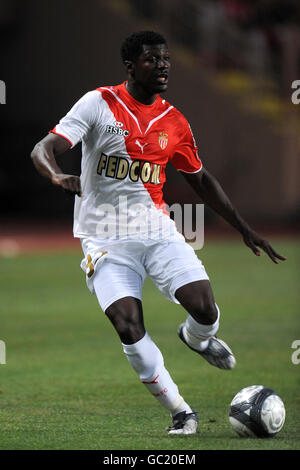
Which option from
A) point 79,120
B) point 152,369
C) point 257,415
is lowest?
point 257,415

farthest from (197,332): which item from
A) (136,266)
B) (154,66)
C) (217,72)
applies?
(217,72)

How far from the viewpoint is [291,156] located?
A: 30.1 m

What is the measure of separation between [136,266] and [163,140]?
1038 millimetres

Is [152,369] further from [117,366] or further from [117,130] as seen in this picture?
[117,366]

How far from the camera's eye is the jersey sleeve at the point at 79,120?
22.0 ft

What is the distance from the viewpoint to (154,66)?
7.05 metres

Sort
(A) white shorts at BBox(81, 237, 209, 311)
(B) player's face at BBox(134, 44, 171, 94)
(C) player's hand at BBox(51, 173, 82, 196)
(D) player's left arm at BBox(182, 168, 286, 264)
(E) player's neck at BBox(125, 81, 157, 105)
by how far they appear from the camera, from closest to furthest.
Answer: (C) player's hand at BBox(51, 173, 82, 196) < (A) white shorts at BBox(81, 237, 209, 311) < (B) player's face at BBox(134, 44, 171, 94) < (E) player's neck at BBox(125, 81, 157, 105) < (D) player's left arm at BBox(182, 168, 286, 264)

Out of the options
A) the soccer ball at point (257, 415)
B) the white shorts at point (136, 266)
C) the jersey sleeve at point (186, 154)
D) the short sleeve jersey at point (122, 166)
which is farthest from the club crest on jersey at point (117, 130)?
the soccer ball at point (257, 415)

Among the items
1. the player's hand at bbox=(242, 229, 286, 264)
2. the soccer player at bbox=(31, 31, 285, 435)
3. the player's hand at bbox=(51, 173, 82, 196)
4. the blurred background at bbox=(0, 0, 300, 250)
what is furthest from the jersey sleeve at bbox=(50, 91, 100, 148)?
the blurred background at bbox=(0, 0, 300, 250)

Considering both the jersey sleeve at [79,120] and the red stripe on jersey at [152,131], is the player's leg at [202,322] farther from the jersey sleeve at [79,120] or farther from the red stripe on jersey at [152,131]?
the jersey sleeve at [79,120]

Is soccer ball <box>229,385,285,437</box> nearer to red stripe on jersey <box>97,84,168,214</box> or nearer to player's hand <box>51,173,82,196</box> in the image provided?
red stripe on jersey <box>97,84,168,214</box>

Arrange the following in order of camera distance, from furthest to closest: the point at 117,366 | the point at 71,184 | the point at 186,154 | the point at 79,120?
the point at 117,366 → the point at 186,154 → the point at 79,120 → the point at 71,184

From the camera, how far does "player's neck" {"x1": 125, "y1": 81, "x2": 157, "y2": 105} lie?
7.27 m
